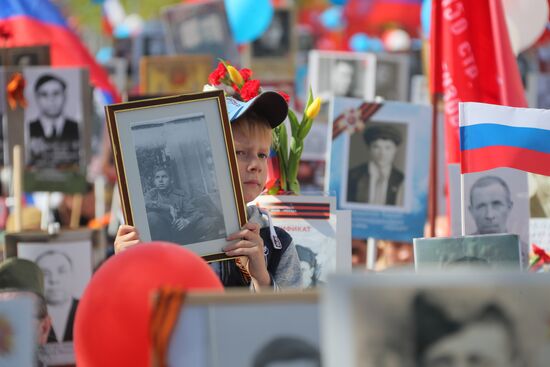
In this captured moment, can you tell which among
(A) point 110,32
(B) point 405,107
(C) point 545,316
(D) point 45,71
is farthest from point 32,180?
(A) point 110,32

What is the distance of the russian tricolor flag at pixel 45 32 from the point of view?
9539 millimetres

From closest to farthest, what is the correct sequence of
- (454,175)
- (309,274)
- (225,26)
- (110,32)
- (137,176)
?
1. (137,176)
2. (309,274)
3. (454,175)
4. (225,26)
5. (110,32)

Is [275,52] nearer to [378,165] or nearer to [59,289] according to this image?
[378,165]

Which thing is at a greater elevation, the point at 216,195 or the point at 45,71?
the point at 45,71

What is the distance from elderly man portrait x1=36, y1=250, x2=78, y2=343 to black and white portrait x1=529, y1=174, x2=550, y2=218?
7.99 feet

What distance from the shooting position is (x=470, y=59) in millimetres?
5355

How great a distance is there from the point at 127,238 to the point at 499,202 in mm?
2132

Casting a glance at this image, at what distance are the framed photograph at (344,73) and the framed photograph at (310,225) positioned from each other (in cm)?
664

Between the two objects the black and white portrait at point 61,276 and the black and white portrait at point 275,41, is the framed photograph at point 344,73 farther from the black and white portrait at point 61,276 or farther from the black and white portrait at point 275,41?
the black and white portrait at point 61,276

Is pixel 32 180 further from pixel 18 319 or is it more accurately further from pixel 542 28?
pixel 18 319

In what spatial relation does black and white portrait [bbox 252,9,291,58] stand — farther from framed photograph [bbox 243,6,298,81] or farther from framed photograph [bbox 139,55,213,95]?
framed photograph [bbox 139,55,213,95]

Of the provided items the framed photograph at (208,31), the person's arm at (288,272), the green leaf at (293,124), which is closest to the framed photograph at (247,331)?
the person's arm at (288,272)

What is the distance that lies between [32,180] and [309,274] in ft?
11.9

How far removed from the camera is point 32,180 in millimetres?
7387
